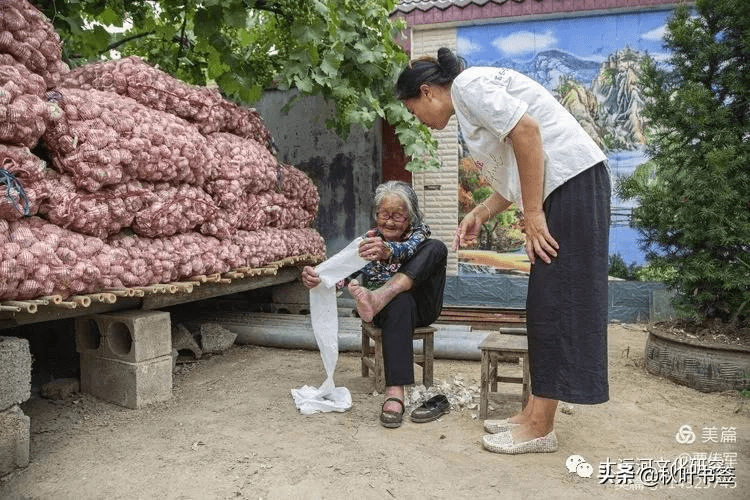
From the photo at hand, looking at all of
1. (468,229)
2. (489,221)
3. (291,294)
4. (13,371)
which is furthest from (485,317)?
(13,371)

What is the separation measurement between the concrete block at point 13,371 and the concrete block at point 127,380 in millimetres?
768

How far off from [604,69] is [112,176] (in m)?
6.66

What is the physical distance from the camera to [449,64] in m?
2.74

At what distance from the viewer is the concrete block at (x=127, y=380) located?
346 centimetres

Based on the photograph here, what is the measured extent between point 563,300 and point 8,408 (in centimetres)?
255

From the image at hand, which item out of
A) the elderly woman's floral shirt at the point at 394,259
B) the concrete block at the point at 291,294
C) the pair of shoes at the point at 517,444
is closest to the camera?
the pair of shoes at the point at 517,444

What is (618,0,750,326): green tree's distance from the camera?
409 cm

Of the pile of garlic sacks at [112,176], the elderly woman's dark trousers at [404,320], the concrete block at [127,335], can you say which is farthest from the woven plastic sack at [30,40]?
the elderly woman's dark trousers at [404,320]

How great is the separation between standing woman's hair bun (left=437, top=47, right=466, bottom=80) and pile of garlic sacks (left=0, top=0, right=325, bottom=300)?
1.99 meters

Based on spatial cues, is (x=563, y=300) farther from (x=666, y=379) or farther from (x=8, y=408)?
(x=8, y=408)

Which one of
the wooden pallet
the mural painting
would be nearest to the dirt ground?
the wooden pallet

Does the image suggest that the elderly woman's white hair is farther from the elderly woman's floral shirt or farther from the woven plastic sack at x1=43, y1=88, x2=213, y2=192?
the woven plastic sack at x1=43, y1=88, x2=213, y2=192

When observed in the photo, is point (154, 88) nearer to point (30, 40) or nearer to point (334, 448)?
point (30, 40)

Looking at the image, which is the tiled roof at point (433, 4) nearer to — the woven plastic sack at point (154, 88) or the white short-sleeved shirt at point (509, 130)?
the woven plastic sack at point (154, 88)
